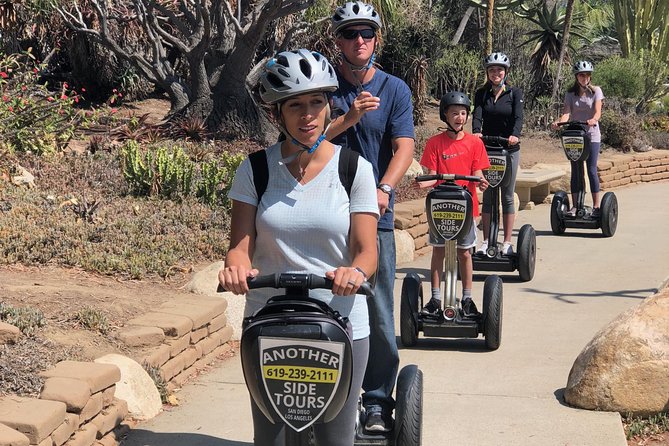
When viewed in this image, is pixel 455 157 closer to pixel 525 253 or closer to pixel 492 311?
pixel 492 311

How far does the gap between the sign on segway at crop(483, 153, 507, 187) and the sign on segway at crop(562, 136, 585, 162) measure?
8.84ft

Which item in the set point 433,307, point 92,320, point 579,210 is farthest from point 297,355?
point 579,210

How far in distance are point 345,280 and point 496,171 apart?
265 inches

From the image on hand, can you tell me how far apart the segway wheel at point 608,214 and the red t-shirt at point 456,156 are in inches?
208

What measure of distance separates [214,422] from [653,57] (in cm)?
2216

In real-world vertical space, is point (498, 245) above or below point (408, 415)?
below

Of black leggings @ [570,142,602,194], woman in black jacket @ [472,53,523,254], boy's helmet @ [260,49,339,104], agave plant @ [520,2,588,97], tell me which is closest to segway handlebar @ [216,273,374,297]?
boy's helmet @ [260,49,339,104]

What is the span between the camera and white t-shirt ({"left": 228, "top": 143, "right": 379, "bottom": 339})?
147 inches

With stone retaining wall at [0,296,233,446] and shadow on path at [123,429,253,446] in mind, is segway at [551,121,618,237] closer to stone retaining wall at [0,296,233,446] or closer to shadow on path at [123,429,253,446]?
stone retaining wall at [0,296,233,446]

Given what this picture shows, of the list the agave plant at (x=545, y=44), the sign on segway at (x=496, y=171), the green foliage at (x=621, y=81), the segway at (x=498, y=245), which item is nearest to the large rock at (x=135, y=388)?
the segway at (x=498, y=245)

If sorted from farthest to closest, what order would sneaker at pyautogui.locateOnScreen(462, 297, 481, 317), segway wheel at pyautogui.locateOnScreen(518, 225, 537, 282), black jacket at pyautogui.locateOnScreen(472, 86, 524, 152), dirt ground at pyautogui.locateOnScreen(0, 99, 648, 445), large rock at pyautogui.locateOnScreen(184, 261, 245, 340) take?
1. black jacket at pyautogui.locateOnScreen(472, 86, 524, 152)
2. segway wheel at pyautogui.locateOnScreen(518, 225, 537, 282)
3. large rock at pyautogui.locateOnScreen(184, 261, 245, 340)
4. sneaker at pyautogui.locateOnScreen(462, 297, 481, 317)
5. dirt ground at pyautogui.locateOnScreen(0, 99, 648, 445)

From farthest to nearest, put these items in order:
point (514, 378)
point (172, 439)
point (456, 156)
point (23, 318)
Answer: point (456, 156)
point (514, 378)
point (23, 318)
point (172, 439)

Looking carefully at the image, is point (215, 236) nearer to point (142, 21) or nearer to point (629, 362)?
point (629, 362)

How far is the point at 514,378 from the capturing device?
22.1 feet
